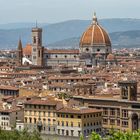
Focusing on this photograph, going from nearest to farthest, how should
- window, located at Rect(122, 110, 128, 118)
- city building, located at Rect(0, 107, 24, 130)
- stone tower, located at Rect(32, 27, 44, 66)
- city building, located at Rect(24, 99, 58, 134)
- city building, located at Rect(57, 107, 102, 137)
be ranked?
city building, located at Rect(57, 107, 102, 137)
city building, located at Rect(24, 99, 58, 134)
window, located at Rect(122, 110, 128, 118)
city building, located at Rect(0, 107, 24, 130)
stone tower, located at Rect(32, 27, 44, 66)

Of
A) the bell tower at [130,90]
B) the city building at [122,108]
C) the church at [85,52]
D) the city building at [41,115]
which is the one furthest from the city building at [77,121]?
the church at [85,52]

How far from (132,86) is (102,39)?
84.3 meters

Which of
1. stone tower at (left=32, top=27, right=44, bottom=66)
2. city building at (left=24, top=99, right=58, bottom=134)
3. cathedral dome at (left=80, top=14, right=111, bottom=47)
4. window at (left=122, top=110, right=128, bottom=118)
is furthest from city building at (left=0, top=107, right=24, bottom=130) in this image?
cathedral dome at (left=80, top=14, right=111, bottom=47)

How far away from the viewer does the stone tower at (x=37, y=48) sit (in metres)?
137

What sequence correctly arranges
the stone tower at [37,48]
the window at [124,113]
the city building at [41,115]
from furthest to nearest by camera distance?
the stone tower at [37,48] → the window at [124,113] → the city building at [41,115]

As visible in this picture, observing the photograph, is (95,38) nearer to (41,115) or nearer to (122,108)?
(122,108)

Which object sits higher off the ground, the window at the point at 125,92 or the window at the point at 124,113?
the window at the point at 125,92

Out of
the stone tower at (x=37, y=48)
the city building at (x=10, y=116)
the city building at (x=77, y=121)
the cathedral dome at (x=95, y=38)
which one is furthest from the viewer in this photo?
the cathedral dome at (x=95, y=38)

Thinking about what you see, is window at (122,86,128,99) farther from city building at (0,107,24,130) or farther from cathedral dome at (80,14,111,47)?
cathedral dome at (80,14,111,47)

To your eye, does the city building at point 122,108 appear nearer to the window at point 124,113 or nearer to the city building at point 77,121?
the window at point 124,113

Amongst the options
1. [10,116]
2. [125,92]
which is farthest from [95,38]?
[125,92]

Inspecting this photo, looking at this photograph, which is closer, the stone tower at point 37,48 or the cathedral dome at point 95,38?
the stone tower at point 37,48

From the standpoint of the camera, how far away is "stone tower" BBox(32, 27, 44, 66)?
451 ft

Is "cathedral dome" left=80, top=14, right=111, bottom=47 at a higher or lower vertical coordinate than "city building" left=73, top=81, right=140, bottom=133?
higher
